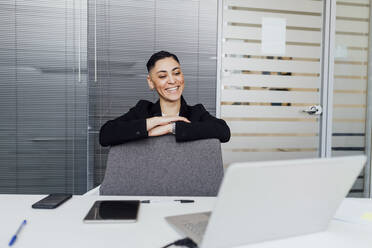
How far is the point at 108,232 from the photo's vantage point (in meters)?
0.86

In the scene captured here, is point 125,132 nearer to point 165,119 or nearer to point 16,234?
point 165,119

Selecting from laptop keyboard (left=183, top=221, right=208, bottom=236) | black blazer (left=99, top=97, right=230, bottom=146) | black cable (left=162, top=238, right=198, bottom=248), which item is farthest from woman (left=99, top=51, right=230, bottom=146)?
black cable (left=162, top=238, right=198, bottom=248)

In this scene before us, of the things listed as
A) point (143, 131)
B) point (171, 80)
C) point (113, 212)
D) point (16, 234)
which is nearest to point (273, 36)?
point (171, 80)

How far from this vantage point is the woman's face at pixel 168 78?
1.98 m

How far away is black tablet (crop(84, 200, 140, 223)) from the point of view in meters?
0.94

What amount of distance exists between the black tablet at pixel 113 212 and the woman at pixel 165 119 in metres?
0.45

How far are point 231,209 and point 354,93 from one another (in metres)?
3.03

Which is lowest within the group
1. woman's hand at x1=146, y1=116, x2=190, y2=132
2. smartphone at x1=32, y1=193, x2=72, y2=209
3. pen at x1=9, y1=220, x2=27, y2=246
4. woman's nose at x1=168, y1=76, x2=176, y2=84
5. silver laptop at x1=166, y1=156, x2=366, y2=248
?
smartphone at x1=32, y1=193, x2=72, y2=209

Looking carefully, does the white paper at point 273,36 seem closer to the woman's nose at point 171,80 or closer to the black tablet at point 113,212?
the woman's nose at point 171,80

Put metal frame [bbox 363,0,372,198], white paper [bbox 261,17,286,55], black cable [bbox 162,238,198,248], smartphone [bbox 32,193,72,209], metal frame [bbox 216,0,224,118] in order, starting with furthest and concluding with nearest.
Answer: metal frame [bbox 363,0,372,198] → white paper [bbox 261,17,286,55] → metal frame [bbox 216,0,224,118] → smartphone [bbox 32,193,72,209] → black cable [bbox 162,238,198,248]

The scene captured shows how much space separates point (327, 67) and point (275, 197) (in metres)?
2.78

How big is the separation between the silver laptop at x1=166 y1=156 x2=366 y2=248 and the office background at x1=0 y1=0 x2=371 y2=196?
2.21m

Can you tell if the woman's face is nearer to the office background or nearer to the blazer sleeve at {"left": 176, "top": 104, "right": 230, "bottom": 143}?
the blazer sleeve at {"left": 176, "top": 104, "right": 230, "bottom": 143}

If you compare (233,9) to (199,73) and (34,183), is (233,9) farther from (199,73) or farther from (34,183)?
(34,183)
